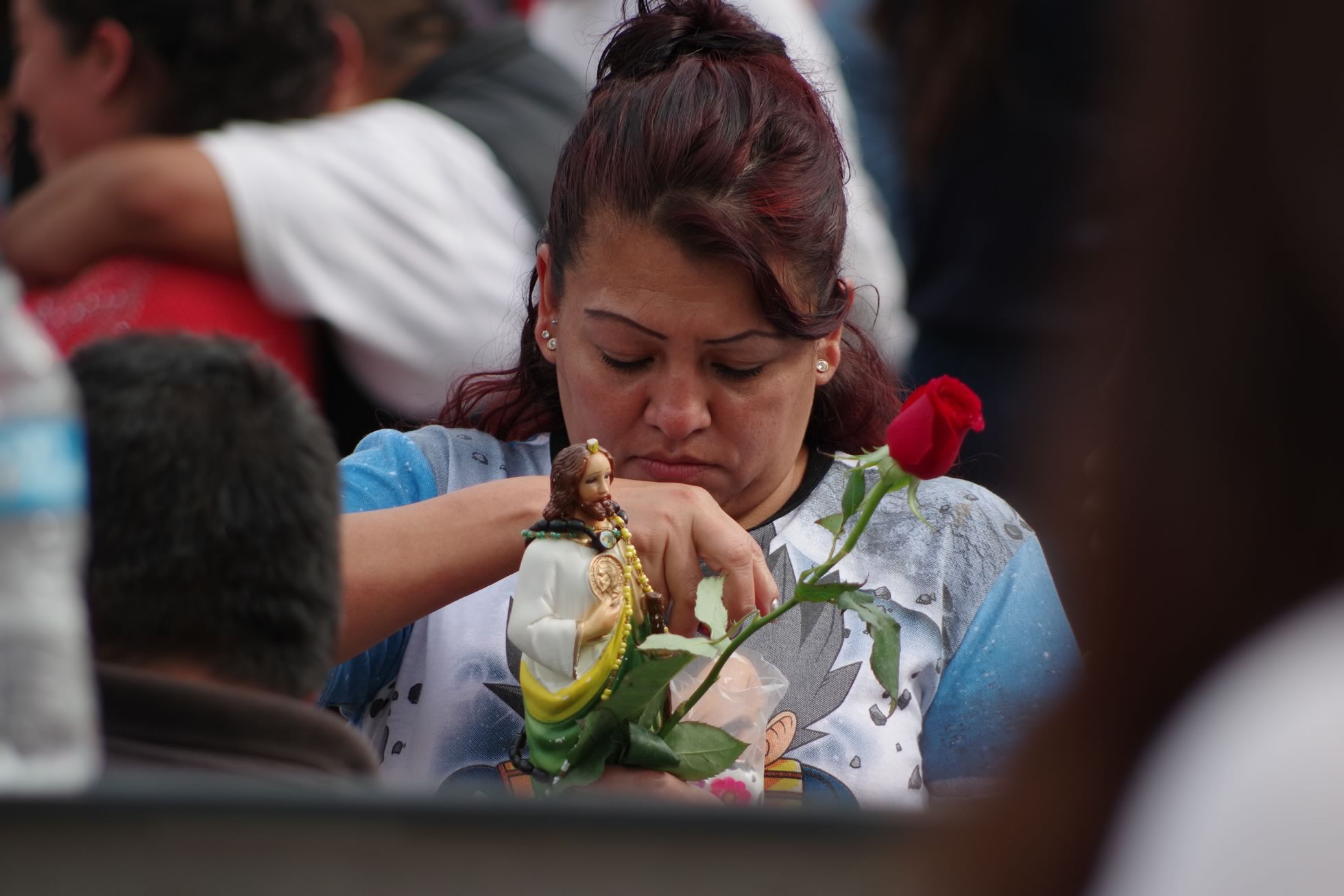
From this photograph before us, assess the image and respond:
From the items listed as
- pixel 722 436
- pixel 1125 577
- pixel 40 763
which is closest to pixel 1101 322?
pixel 1125 577

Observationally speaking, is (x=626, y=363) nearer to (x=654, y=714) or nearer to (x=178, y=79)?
(x=654, y=714)

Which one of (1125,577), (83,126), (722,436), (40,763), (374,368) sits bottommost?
(374,368)

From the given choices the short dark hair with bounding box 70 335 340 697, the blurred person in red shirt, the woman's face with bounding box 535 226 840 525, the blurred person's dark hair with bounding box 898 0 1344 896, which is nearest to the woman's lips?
the woman's face with bounding box 535 226 840 525

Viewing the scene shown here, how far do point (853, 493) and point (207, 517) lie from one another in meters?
0.73

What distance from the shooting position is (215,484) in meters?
1.39

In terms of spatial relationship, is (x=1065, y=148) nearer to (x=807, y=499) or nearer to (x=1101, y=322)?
(x=807, y=499)

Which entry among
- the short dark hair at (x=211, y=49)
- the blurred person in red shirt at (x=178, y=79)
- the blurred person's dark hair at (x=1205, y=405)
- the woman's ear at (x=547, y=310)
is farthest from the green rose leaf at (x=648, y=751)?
the short dark hair at (x=211, y=49)

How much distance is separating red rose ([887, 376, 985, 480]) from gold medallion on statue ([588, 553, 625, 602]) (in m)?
0.32

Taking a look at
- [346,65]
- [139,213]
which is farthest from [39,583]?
[346,65]

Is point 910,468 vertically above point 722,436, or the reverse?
point 910,468

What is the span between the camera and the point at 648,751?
5.39ft

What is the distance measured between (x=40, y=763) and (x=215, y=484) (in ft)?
1.13

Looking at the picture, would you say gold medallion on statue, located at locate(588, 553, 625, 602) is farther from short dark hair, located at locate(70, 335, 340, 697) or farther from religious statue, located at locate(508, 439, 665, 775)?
short dark hair, located at locate(70, 335, 340, 697)

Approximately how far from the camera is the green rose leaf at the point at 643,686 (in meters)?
1.62
